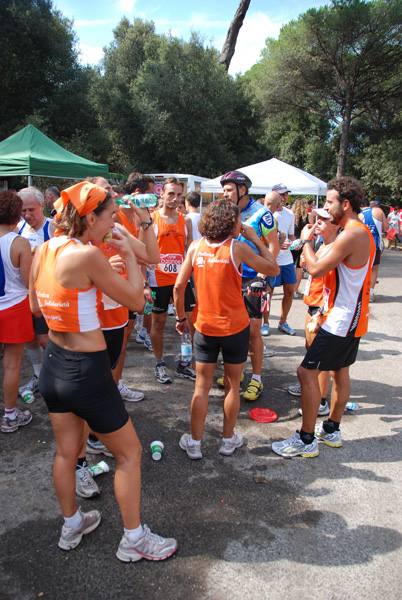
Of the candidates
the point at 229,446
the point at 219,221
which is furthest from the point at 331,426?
the point at 219,221

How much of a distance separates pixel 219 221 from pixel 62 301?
1.29 m

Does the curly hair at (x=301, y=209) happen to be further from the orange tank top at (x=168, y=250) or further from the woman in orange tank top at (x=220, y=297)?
the woman in orange tank top at (x=220, y=297)

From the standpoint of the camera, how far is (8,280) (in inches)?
131

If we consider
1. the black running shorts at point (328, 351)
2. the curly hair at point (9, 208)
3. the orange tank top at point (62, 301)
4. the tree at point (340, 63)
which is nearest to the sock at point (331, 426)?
the black running shorts at point (328, 351)

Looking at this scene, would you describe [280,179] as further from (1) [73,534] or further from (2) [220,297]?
(1) [73,534]

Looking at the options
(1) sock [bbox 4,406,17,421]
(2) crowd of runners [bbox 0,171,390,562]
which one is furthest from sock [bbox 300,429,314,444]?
(1) sock [bbox 4,406,17,421]

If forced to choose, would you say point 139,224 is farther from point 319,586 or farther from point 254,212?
point 319,586

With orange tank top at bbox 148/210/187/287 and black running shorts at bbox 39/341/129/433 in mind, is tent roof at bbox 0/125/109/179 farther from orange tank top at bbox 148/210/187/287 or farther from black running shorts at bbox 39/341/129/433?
black running shorts at bbox 39/341/129/433

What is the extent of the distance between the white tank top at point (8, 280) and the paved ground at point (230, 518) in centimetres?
113

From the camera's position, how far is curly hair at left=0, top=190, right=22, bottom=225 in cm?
317

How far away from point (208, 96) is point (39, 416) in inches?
946

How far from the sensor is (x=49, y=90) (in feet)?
66.0

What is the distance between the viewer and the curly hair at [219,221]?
2.74 m

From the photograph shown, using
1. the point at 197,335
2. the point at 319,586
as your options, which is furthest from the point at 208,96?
the point at 319,586
